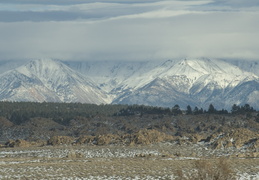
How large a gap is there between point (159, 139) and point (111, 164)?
121ft

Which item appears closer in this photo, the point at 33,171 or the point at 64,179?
the point at 64,179

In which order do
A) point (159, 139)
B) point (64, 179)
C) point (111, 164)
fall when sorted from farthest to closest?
1. point (159, 139)
2. point (111, 164)
3. point (64, 179)

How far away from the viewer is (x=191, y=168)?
68.5 m

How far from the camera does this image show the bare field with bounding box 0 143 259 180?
64938 millimetres

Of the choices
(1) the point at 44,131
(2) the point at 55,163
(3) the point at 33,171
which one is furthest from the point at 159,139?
(1) the point at 44,131

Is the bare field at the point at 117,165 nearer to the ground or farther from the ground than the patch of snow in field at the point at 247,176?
nearer to the ground

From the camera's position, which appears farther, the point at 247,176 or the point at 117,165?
the point at 117,165

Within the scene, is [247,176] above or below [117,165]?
above

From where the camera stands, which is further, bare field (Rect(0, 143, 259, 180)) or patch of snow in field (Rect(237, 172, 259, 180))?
bare field (Rect(0, 143, 259, 180))

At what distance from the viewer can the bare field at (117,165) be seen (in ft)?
213

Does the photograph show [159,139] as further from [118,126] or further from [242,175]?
[118,126]

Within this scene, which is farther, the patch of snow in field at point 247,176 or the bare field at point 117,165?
the bare field at point 117,165

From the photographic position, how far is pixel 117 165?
237 feet

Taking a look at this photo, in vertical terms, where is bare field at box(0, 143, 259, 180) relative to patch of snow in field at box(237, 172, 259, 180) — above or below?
below
